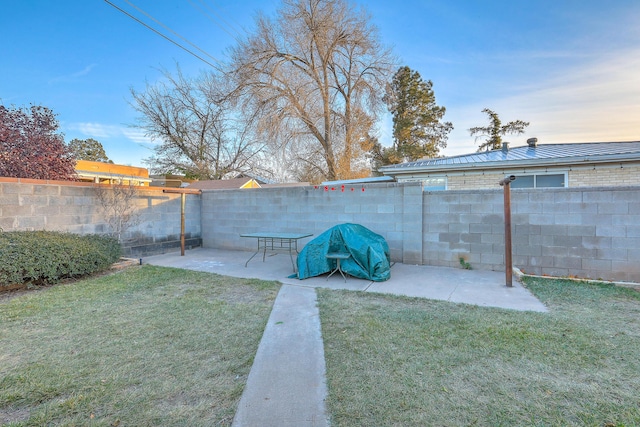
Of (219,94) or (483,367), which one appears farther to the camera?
(219,94)

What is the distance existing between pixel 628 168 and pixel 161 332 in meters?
9.51

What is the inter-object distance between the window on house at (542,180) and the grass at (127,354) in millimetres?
6827

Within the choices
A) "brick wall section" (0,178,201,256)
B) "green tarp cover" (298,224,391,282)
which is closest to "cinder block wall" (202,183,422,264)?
"brick wall section" (0,178,201,256)

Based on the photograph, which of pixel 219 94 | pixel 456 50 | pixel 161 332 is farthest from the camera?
pixel 219 94

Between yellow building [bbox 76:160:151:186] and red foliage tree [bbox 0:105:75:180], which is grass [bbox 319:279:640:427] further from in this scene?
yellow building [bbox 76:160:151:186]

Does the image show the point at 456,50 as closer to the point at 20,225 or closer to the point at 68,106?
the point at 20,225

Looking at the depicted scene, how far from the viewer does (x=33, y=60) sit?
917 centimetres

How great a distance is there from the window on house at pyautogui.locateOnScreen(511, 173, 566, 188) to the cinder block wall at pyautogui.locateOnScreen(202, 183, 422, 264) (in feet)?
11.2

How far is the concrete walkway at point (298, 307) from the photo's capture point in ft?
6.02

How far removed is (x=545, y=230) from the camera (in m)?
5.25

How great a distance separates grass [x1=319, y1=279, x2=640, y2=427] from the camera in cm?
177

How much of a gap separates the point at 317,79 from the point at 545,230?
45.8 feet

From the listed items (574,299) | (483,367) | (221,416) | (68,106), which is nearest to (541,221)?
(574,299)

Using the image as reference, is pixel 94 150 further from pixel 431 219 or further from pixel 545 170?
pixel 545 170
